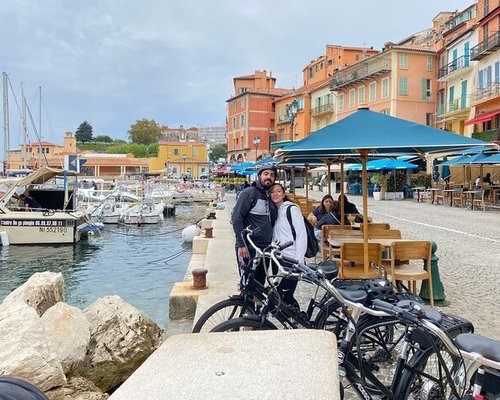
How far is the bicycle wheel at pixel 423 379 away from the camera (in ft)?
9.14

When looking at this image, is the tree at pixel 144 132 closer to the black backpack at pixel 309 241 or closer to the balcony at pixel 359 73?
the balcony at pixel 359 73

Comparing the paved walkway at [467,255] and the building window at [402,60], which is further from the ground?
the building window at [402,60]

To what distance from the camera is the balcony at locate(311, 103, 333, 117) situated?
51469 mm

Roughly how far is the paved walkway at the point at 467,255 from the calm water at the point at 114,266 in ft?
16.9

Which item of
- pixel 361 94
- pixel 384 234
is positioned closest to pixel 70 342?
pixel 384 234

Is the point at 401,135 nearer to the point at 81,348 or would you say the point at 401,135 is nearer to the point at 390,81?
the point at 81,348

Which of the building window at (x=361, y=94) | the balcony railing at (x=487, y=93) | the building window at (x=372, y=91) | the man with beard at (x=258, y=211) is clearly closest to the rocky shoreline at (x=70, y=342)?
the man with beard at (x=258, y=211)

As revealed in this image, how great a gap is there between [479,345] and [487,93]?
→ 3096 centimetres

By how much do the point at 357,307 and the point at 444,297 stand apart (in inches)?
149

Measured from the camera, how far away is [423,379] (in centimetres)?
284

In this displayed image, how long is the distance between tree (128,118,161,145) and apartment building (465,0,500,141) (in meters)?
97.1

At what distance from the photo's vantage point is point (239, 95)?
234 ft

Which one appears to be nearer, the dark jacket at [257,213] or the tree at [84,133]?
the dark jacket at [257,213]

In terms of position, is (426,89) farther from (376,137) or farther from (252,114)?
(376,137)
